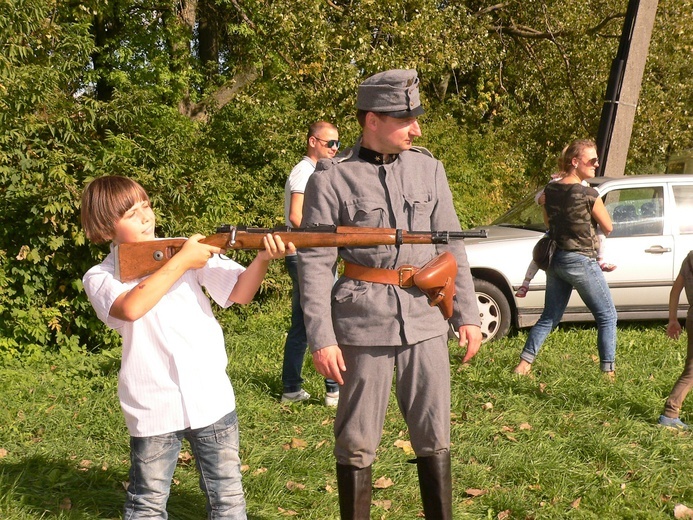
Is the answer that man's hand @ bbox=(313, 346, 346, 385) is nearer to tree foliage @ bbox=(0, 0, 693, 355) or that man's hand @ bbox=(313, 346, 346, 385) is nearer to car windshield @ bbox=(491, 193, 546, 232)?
tree foliage @ bbox=(0, 0, 693, 355)

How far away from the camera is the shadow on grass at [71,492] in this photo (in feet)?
13.9

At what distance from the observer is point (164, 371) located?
10.2 feet

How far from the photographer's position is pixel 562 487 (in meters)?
4.53

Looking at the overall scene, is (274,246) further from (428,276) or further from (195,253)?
(428,276)

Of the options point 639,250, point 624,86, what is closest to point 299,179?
point 639,250

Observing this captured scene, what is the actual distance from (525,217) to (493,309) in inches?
57.2

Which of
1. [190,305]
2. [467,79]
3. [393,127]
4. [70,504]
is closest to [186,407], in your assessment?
[190,305]

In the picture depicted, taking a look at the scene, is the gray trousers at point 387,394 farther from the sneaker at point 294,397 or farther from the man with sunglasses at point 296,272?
the sneaker at point 294,397

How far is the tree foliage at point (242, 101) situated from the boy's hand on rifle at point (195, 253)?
199 inches

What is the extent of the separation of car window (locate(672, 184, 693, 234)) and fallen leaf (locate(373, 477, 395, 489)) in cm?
526

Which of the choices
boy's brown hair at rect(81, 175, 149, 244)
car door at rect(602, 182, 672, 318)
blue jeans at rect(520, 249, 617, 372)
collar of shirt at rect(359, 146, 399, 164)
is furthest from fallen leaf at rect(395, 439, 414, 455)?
car door at rect(602, 182, 672, 318)

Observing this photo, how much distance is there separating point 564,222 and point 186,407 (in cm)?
415

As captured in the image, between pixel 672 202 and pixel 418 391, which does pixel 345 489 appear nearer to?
pixel 418 391

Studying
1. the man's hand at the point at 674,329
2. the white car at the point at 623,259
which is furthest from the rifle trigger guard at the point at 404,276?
the white car at the point at 623,259
